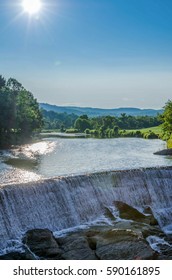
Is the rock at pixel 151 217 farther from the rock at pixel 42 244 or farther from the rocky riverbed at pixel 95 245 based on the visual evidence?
the rock at pixel 42 244

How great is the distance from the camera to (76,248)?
11.7 metres

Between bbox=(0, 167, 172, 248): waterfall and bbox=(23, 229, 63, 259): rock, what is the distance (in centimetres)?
68

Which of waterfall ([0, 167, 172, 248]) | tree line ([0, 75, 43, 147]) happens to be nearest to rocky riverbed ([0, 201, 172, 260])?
waterfall ([0, 167, 172, 248])

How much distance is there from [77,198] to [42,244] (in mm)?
4010

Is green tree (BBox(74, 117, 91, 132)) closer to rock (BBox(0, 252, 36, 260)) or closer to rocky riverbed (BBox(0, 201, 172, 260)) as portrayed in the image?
rocky riverbed (BBox(0, 201, 172, 260))

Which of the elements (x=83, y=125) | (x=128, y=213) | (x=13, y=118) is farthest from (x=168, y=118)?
(x=83, y=125)

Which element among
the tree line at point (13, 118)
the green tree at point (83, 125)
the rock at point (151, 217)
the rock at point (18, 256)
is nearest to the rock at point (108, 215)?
the rock at point (151, 217)

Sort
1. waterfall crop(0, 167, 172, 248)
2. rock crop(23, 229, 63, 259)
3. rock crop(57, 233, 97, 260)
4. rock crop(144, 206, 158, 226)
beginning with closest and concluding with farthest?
rock crop(57, 233, 97, 260)
rock crop(23, 229, 63, 259)
waterfall crop(0, 167, 172, 248)
rock crop(144, 206, 158, 226)

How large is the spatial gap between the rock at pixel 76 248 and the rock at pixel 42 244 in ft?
0.81

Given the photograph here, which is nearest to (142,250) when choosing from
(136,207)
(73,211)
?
(73,211)

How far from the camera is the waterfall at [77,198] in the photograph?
13.5 m

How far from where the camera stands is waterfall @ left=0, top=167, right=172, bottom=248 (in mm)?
13523

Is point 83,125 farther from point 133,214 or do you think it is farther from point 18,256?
point 18,256

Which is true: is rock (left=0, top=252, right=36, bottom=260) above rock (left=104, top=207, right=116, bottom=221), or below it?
below
